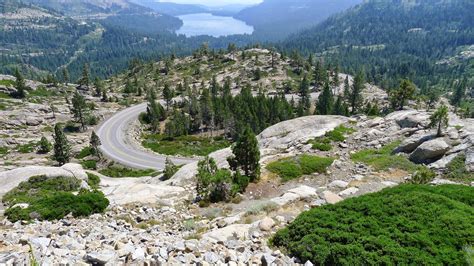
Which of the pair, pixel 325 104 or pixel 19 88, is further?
pixel 19 88

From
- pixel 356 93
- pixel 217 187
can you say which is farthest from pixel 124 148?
pixel 356 93

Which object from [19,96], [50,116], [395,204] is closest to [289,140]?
[395,204]

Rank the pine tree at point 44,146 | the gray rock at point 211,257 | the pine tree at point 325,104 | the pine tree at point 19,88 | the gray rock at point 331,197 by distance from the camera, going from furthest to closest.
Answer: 1. the pine tree at point 19,88
2. the pine tree at point 325,104
3. the pine tree at point 44,146
4. the gray rock at point 331,197
5. the gray rock at point 211,257

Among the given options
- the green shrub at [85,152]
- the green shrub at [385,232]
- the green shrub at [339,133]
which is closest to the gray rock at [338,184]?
the green shrub at [385,232]

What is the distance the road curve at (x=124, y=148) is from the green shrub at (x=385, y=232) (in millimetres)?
71143

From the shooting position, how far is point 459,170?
101ft

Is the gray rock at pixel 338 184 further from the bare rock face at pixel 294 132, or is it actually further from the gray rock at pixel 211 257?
the gray rock at pixel 211 257

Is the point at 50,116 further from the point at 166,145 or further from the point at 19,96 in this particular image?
the point at 166,145

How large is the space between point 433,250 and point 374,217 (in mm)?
3319

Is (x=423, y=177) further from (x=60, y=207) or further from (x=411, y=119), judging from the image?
(x=60, y=207)

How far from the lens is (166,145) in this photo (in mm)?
105750

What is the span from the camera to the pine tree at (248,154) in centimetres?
3544

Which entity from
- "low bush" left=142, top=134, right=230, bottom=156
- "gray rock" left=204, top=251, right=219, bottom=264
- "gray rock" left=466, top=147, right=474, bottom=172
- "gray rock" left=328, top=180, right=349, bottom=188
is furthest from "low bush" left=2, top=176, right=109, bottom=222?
"low bush" left=142, top=134, right=230, bottom=156

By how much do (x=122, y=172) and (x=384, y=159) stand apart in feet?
211
